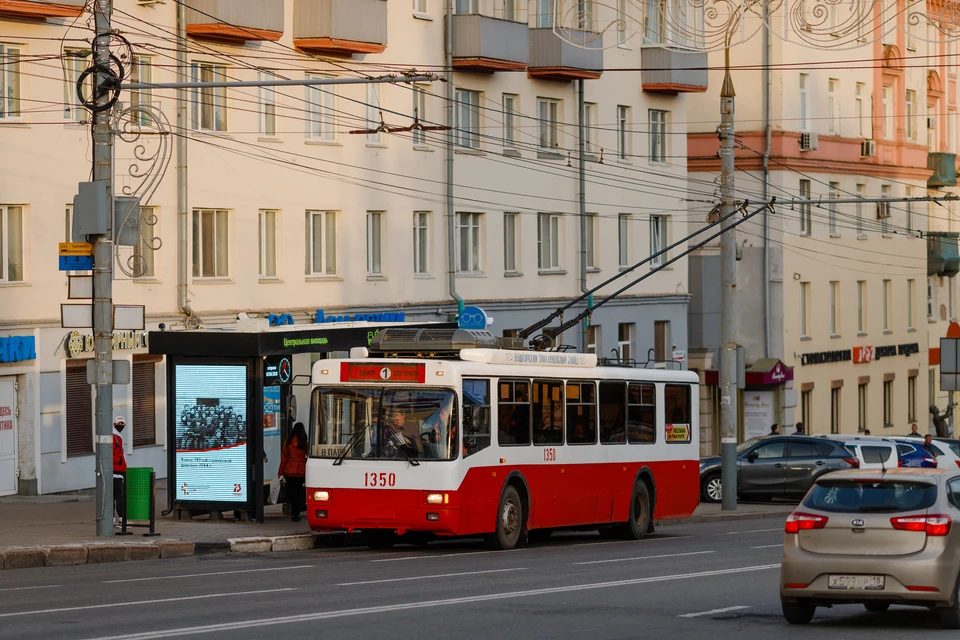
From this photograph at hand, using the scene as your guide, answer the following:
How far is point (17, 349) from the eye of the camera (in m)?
31.6

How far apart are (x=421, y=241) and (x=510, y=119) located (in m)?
4.95

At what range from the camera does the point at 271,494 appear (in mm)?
28359

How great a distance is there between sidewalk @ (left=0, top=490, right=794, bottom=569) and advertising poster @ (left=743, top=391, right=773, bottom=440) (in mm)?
29781

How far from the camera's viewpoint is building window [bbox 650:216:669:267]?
52875mm

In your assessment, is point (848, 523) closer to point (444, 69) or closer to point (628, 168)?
point (444, 69)

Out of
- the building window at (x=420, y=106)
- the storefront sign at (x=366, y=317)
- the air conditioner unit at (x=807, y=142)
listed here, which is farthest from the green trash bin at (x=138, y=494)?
the air conditioner unit at (x=807, y=142)

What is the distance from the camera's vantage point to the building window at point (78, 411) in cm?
3300

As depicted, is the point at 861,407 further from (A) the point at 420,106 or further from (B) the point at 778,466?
(B) the point at 778,466

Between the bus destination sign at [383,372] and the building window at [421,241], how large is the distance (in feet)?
66.1

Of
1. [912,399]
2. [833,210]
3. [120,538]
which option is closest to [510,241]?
[833,210]

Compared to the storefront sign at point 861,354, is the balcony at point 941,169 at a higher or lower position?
higher

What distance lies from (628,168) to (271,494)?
2477 cm

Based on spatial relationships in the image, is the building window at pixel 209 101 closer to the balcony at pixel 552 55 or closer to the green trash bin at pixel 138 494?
the balcony at pixel 552 55

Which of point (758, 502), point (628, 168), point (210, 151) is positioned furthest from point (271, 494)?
point (628, 168)
